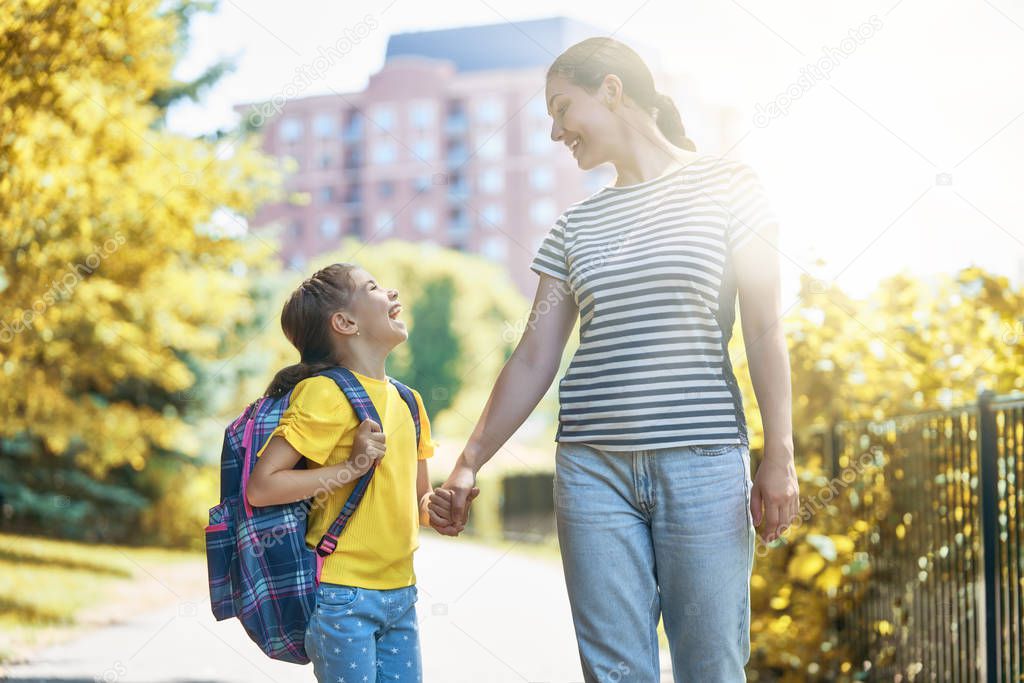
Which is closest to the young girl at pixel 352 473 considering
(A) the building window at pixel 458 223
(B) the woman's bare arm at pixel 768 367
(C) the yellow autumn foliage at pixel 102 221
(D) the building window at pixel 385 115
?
(B) the woman's bare arm at pixel 768 367

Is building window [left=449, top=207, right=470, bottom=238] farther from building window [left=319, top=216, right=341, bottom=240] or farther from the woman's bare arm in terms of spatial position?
the woman's bare arm

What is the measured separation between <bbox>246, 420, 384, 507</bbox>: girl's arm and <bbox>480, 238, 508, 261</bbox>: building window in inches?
2494

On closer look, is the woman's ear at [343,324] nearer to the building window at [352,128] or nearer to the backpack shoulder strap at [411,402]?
the backpack shoulder strap at [411,402]

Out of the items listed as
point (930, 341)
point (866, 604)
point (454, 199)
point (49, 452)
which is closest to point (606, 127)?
point (930, 341)

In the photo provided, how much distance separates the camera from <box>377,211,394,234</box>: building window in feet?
213

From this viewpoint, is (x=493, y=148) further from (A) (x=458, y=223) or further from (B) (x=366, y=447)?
(B) (x=366, y=447)

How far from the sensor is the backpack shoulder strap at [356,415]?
2.47 meters

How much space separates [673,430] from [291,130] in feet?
237

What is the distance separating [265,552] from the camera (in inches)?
95.7

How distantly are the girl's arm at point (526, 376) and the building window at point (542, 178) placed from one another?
64376mm

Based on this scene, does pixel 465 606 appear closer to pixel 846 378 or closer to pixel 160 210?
pixel 160 210

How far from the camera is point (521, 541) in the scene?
19.7 meters

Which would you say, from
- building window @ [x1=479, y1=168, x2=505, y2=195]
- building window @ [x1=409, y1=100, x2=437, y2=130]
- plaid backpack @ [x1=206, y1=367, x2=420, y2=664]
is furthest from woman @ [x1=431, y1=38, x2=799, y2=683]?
building window @ [x1=409, y1=100, x2=437, y2=130]

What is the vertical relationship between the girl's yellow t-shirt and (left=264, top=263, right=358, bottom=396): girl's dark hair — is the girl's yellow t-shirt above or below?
below
